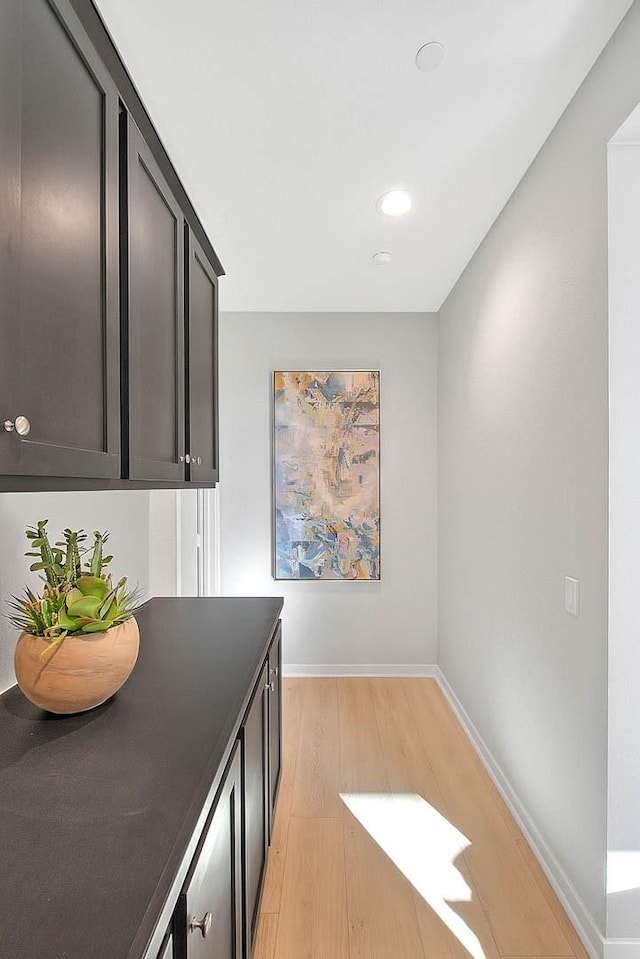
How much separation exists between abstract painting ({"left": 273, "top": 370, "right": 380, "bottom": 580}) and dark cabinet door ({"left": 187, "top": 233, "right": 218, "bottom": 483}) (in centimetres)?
173

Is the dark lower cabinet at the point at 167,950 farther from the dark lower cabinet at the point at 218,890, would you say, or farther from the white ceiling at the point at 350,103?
the white ceiling at the point at 350,103

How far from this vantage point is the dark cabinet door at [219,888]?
932 millimetres

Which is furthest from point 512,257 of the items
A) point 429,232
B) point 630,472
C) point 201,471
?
point 201,471

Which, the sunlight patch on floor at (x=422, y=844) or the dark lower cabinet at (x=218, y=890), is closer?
the dark lower cabinet at (x=218, y=890)

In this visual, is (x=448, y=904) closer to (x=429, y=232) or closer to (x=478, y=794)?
(x=478, y=794)

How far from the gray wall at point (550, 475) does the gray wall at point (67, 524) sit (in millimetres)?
1545

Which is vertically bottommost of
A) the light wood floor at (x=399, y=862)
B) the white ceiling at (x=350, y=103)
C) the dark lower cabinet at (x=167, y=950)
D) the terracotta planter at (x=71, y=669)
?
the light wood floor at (x=399, y=862)

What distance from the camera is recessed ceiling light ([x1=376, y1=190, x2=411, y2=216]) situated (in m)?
2.54

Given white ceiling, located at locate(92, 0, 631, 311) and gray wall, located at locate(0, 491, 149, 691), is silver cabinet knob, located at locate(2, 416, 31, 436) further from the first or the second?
white ceiling, located at locate(92, 0, 631, 311)

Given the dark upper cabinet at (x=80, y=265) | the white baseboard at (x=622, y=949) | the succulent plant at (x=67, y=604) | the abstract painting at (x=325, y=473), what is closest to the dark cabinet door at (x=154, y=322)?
the dark upper cabinet at (x=80, y=265)

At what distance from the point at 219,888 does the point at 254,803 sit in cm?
55

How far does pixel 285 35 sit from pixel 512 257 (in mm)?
1321

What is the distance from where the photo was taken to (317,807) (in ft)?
8.45

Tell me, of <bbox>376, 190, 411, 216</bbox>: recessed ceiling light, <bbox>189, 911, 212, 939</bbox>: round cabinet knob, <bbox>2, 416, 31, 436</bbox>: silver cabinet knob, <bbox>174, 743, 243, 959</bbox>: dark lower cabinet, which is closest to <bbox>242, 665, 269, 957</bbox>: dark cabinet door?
Result: <bbox>174, 743, 243, 959</bbox>: dark lower cabinet
